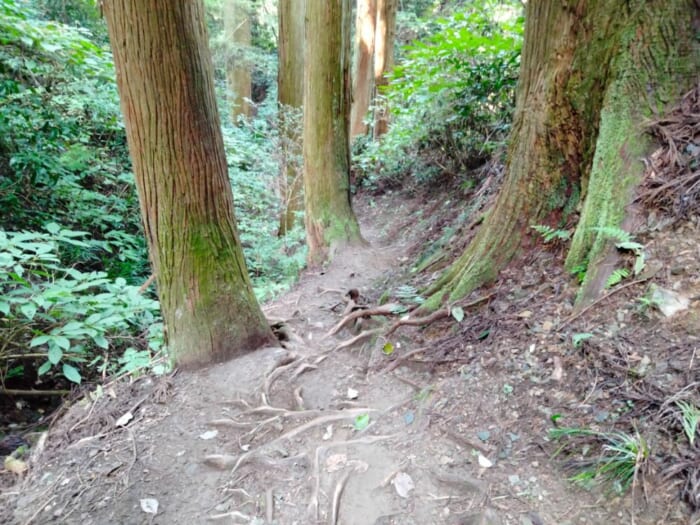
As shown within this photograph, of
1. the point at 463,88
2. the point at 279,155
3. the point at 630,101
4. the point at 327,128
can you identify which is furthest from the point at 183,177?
the point at 279,155

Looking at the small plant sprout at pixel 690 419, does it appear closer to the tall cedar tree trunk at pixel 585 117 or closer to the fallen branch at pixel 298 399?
the tall cedar tree trunk at pixel 585 117

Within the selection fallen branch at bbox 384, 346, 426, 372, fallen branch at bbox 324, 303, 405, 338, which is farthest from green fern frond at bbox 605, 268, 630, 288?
fallen branch at bbox 324, 303, 405, 338

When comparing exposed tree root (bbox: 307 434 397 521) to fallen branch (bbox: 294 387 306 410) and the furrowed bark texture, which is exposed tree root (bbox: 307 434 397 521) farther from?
the furrowed bark texture

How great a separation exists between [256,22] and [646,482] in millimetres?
20599

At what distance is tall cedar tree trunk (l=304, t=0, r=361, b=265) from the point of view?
5676 millimetres

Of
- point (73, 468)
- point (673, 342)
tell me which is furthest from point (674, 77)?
point (73, 468)

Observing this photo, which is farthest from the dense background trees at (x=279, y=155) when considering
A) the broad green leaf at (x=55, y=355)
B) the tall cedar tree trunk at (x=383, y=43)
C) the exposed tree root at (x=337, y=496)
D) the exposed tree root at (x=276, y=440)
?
the tall cedar tree trunk at (x=383, y=43)

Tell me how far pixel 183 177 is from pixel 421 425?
88.2 inches

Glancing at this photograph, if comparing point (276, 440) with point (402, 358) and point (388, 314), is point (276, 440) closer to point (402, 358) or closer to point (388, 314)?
point (402, 358)

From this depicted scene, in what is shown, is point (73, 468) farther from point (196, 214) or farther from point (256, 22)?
point (256, 22)

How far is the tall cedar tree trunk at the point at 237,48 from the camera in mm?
14016

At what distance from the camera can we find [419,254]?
5234mm

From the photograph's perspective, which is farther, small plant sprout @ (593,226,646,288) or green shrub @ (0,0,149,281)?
green shrub @ (0,0,149,281)

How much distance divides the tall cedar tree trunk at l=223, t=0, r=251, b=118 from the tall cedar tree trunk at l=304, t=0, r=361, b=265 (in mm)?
8591
